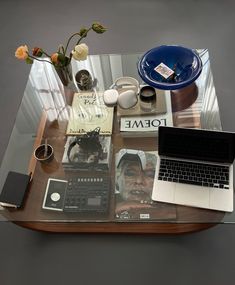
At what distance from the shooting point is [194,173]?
1.20 meters

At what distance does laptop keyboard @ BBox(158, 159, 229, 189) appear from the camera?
1.17 meters

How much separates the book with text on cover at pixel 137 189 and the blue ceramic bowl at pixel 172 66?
390 millimetres

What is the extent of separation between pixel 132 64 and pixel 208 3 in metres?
1.19

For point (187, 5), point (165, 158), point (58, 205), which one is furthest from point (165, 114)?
point (187, 5)

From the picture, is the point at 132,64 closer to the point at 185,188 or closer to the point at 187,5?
the point at 185,188

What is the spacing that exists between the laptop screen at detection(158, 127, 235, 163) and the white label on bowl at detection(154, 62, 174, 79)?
0.44 meters

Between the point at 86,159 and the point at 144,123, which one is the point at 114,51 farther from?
the point at 86,159

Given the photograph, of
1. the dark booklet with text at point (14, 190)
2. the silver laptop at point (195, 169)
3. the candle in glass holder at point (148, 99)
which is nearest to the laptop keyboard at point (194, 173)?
the silver laptop at point (195, 169)

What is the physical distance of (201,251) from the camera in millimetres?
1344

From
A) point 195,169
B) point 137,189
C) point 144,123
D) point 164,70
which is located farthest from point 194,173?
point 164,70

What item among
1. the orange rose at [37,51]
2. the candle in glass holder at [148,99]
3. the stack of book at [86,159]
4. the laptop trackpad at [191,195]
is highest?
the orange rose at [37,51]

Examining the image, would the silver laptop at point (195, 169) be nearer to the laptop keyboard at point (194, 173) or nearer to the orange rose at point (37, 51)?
the laptop keyboard at point (194, 173)

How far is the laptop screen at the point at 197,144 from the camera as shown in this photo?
1.11m

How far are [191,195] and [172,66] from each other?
0.74 metres
